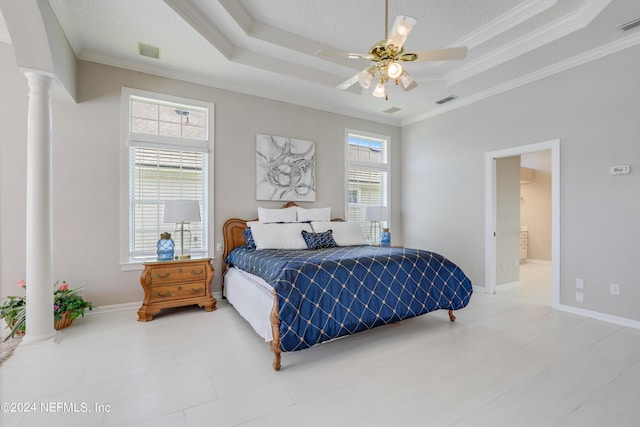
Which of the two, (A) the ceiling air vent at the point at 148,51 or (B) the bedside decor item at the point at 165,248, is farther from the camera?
(B) the bedside decor item at the point at 165,248

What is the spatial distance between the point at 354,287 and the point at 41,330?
288cm

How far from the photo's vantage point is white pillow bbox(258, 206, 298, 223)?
425cm

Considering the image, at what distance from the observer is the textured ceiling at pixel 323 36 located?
9.26ft

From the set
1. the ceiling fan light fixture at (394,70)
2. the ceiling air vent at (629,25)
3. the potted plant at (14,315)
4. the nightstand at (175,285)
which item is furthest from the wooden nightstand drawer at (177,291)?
the ceiling air vent at (629,25)

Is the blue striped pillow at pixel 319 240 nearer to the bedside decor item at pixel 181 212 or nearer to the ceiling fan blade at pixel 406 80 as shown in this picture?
the bedside decor item at pixel 181 212

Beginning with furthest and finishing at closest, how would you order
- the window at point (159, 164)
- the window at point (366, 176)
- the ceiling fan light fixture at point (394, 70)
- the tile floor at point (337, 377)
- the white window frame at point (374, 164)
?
the window at point (366, 176) < the white window frame at point (374, 164) < the window at point (159, 164) < the ceiling fan light fixture at point (394, 70) < the tile floor at point (337, 377)

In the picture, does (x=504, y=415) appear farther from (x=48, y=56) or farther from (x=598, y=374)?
(x=48, y=56)

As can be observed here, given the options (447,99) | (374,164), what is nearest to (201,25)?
(374,164)

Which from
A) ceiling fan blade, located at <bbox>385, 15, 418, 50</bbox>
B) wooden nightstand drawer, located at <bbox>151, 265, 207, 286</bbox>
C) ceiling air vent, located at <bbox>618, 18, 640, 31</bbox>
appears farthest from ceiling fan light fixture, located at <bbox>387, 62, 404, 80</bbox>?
wooden nightstand drawer, located at <bbox>151, 265, 207, 286</bbox>

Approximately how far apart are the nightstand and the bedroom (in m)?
0.55

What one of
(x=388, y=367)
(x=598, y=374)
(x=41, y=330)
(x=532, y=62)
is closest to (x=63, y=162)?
(x=41, y=330)

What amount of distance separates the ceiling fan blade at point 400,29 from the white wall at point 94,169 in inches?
106

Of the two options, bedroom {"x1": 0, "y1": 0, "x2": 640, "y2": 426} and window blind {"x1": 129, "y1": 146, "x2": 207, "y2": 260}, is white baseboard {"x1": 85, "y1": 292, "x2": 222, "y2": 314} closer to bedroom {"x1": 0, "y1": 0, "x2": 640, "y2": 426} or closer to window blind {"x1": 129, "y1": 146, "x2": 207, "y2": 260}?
bedroom {"x1": 0, "y1": 0, "x2": 640, "y2": 426}

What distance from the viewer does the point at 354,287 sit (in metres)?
2.56
